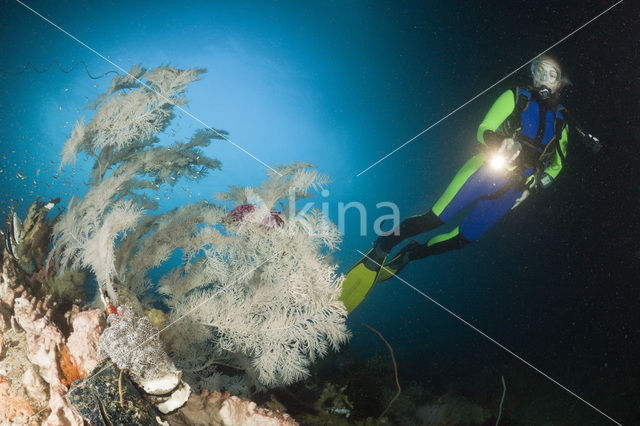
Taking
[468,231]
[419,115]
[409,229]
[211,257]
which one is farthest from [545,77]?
[419,115]

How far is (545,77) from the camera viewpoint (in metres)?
5.34

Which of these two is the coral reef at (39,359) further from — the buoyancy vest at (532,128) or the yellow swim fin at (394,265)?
the buoyancy vest at (532,128)

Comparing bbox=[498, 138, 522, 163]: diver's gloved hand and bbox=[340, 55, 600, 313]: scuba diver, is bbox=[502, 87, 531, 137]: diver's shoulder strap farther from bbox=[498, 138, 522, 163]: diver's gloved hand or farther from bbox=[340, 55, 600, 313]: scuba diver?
bbox=[498, 138, 522, 163]: diver's gloved hand

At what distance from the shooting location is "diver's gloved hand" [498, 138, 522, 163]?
17.3 feet

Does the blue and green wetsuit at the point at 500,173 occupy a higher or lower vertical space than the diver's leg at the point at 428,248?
higher

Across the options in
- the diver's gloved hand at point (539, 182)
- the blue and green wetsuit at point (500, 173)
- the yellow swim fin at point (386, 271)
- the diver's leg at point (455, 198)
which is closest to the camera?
the blue and green wetsuit at point (500, 173)

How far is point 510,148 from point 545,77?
62.3 inches

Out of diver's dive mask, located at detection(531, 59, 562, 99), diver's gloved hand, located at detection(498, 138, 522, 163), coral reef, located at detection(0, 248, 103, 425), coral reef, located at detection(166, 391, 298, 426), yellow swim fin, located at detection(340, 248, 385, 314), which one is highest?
diver's dive mask, located at detection(531, 59, 562, 99)

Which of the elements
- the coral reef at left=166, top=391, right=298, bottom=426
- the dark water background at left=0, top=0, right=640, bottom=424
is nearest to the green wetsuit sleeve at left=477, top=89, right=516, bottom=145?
the dark water background at left=0, top=0, right=640, bottom=424

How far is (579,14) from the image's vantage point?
11656 millimetres

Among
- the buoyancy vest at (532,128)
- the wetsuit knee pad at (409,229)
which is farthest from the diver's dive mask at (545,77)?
the wetsuit knee pad at (409,229)

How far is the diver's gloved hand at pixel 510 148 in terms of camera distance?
5.26 m

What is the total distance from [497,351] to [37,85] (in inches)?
1196

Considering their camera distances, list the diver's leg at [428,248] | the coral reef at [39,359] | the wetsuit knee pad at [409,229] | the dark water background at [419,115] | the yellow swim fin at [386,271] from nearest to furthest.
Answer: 1. the coral reef at [39,359]
2. the wetsuit knee pad at [409,229]
3. the yellow swim fin at [386,271]
4. the diver's leg at [428,248]
5. the dark water background at [419,115]
